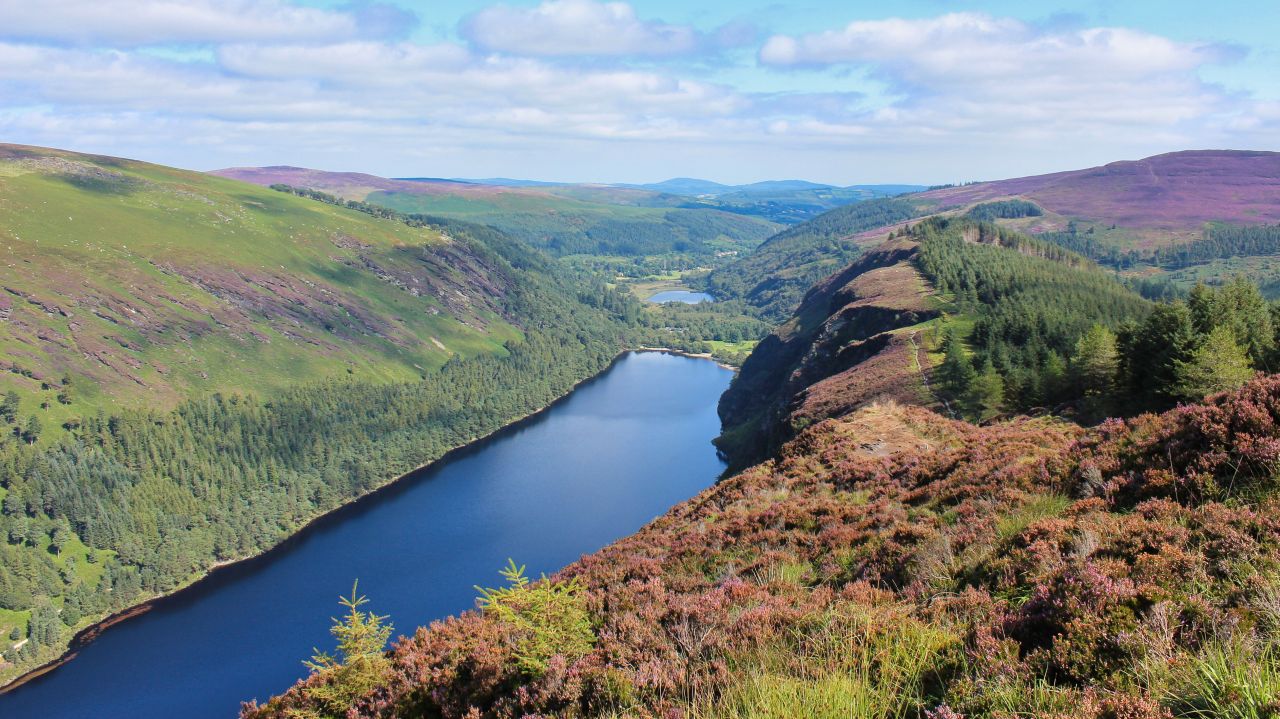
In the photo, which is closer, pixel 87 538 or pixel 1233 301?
pixel 1233 301

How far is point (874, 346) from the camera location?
3250 inches

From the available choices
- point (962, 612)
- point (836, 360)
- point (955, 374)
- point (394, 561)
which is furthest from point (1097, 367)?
point (394, 561)

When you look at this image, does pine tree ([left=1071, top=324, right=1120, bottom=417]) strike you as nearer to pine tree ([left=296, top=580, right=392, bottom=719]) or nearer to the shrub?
the shrub

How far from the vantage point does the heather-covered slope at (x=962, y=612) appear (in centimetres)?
677

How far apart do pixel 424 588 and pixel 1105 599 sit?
9151cm

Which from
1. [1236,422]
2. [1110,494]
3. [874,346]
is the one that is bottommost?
[874,346]

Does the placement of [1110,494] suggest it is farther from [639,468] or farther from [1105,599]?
[639,468]

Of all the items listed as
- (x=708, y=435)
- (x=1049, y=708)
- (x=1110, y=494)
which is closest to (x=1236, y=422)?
(x=1110, y=494)

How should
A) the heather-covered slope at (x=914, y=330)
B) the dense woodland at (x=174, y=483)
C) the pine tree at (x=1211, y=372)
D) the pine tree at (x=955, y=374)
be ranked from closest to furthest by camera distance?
the pine tree at (x=1211, y=372)
the pine tree at (x=955, y=374)
the heather-covered slope at (x=914, y=330)
the dense woodland at (x=174, y=483)

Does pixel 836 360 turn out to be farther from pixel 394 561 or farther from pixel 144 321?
pixel 144 321

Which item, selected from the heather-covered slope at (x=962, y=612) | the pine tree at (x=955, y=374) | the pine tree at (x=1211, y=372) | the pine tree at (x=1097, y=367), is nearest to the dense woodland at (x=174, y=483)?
the heather-covered slope at (x=962, y=612)

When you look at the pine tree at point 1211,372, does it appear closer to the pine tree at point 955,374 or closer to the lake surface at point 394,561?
the pine tree at point 955,374

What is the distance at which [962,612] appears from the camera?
32.7 feet

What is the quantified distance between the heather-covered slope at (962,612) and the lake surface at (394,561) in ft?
167
